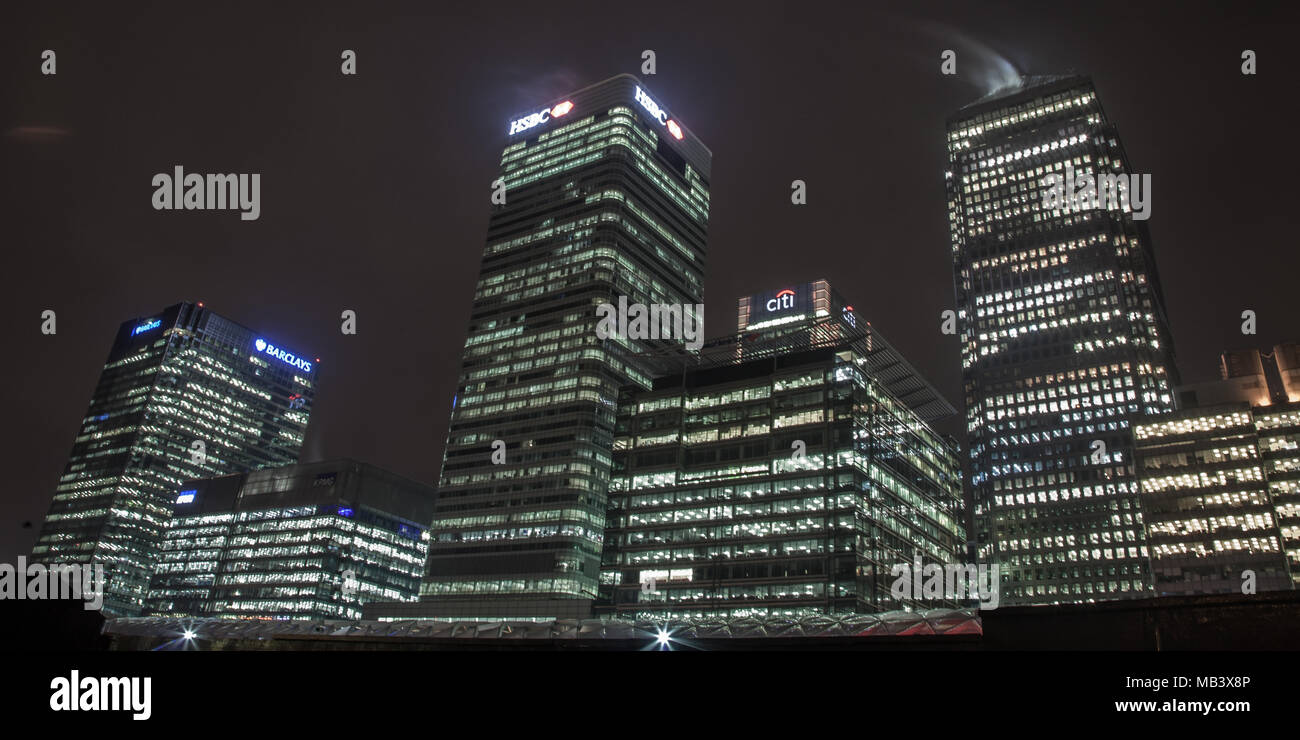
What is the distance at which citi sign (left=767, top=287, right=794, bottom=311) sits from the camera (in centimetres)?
18975

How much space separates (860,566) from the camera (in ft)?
424

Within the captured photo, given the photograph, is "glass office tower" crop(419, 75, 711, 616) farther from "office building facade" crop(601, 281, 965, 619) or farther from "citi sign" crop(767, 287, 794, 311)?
"citi sign" crop(767, 287, 794, 311)

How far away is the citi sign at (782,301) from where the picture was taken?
190 m
